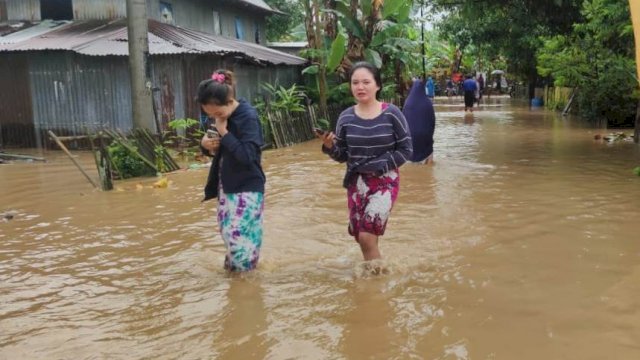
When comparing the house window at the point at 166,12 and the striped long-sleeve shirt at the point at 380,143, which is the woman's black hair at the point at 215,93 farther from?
the house window at the point at 166,12

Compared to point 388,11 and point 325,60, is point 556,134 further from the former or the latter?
point 325,60

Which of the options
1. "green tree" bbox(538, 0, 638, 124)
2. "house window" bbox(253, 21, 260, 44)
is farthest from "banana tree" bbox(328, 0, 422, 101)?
"house window" bbox(253, 21, 260, 44)

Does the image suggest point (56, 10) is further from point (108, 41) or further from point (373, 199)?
point (373, 199)

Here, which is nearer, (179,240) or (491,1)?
(179,240)

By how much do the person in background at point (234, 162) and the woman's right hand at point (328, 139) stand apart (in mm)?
448

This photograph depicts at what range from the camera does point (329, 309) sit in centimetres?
419

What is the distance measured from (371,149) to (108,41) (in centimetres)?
1130

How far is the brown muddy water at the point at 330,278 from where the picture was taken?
3.64 m

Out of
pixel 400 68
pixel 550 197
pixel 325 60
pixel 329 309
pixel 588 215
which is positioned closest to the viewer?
pixel 329 309

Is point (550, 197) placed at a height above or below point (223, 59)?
below

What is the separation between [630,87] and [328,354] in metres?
15.0

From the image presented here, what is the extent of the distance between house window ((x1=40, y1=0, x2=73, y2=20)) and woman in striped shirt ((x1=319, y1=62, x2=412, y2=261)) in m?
14.3

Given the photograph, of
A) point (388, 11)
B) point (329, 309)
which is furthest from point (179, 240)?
point (388, 11)

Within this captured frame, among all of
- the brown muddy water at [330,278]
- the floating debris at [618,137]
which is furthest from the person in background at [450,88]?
the brown muddy water at [330,278]
